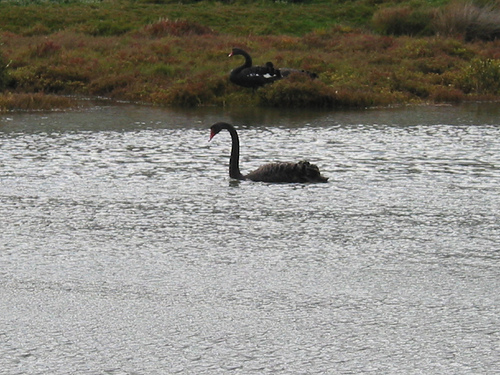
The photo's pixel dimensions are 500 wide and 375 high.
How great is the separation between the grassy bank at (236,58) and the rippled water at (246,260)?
7.71 m

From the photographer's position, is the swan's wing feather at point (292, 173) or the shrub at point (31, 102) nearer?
the swan's wing feather at point (292, 173)

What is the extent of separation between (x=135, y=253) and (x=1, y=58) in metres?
17.9

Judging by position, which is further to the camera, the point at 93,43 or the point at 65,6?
the point at 65,6

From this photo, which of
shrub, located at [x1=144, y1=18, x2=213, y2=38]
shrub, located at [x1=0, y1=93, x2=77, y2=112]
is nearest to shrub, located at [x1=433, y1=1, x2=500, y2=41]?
shrub, located at [x1=144, y1=18, x2=213, y2=38]

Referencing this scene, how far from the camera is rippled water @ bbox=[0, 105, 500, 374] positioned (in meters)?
6.55

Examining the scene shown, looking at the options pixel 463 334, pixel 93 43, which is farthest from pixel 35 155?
pixel 93 43

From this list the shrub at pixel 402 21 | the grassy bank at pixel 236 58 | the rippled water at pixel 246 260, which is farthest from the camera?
the shrub at pixel 402 21

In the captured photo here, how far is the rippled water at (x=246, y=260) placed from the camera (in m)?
6.55

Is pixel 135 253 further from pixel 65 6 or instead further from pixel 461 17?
pixel 65 6

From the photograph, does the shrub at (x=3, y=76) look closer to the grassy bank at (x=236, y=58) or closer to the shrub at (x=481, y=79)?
the grassy bank at (x=236, y=58)

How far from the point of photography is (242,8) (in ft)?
148

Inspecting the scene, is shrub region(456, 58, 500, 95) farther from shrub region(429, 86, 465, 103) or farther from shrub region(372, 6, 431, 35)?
shrub region(372, 6, 431, 35)

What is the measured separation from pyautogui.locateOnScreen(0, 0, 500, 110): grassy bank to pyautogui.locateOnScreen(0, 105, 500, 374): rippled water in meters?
7.71

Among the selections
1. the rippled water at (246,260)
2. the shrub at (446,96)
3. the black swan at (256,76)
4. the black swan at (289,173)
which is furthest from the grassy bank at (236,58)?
the black swan at (289,173)
